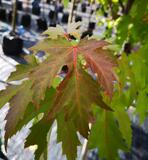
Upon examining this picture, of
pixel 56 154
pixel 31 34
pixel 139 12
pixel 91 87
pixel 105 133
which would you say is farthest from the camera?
pixel 31 34

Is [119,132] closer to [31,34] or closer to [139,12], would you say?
[139,12]

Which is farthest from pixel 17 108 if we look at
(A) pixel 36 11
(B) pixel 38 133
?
(A) pixel 36 11

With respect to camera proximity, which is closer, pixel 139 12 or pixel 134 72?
pixel 134 72

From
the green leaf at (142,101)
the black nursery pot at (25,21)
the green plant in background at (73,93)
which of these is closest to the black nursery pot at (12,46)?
the black nursery pot at (25,21)

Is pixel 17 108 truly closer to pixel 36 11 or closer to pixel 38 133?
pixel 38 133


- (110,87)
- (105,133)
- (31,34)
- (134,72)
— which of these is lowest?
(31,34)

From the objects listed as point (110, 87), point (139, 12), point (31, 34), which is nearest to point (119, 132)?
point (110, 87)

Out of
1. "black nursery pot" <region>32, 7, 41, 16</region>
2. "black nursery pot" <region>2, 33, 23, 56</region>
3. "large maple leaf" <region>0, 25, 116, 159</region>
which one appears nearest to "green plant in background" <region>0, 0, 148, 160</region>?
"large maple leaf" <region>0, 25, 116, 159</region>
